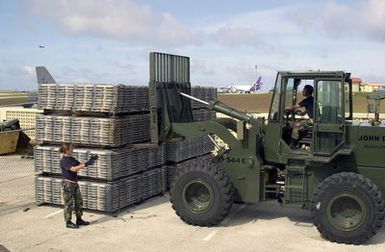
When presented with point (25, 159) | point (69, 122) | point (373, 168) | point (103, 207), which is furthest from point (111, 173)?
point (25, 159)

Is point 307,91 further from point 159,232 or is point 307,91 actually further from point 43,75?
point 43,75

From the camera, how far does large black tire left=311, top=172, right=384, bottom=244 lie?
25.9ft

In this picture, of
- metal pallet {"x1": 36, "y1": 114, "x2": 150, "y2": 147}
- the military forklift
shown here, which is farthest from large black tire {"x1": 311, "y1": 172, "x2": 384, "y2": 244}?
metal pallet {"x1": 36, "y1": 114, "x2": 150, "y2": 147}

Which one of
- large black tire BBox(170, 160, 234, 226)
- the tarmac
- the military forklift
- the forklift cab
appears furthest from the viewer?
large black tire BBox(170, 160, 234, 226)

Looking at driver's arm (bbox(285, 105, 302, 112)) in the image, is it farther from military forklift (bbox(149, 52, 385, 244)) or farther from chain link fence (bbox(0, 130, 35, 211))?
chain link fence (bbox(0, 130, 35, 211))

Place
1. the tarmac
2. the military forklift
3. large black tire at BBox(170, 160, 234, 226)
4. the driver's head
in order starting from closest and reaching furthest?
the tarmac → the military forklift → the driver's head → large black tire at BBox(170, 160, 234, 226)

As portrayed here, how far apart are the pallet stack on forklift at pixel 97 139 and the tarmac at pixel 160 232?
0.41 meters

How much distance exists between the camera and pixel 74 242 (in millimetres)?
8039

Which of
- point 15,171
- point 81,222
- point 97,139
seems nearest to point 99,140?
point 97,139

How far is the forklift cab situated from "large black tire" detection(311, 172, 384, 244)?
2.26 ft

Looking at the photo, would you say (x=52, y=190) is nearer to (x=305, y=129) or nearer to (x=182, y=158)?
(x=182, y=158)

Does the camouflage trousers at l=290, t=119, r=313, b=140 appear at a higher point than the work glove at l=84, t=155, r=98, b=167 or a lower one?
→ higher

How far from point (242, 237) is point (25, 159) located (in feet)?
38.2

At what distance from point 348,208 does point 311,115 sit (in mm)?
1734
